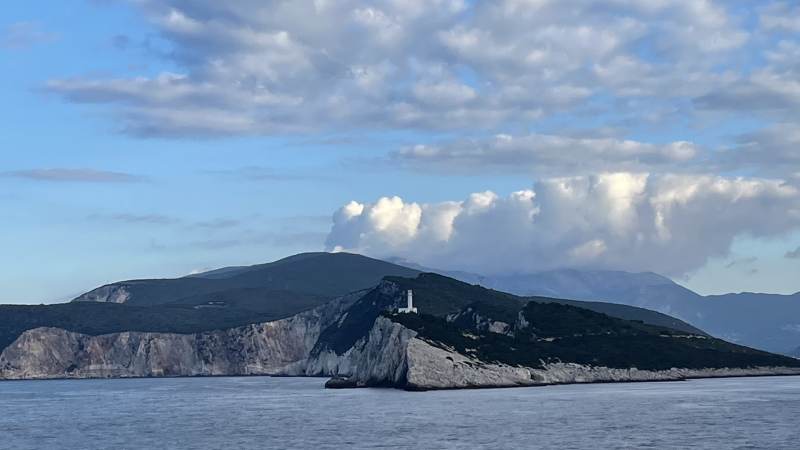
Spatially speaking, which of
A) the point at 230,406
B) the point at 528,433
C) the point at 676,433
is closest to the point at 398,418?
the point at 528,433

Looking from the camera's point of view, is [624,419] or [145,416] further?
[145,416]

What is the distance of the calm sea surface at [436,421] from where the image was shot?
104 meters

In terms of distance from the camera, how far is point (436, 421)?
411 feet

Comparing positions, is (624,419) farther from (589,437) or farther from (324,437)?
(324,437)

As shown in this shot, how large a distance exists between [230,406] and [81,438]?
52.7 metres

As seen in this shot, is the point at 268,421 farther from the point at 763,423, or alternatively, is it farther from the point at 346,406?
the point at 763,423

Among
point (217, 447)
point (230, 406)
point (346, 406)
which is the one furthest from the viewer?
point (230, 406)

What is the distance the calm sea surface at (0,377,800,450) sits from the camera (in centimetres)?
10425

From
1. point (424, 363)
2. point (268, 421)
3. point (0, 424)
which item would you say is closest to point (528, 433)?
point (268, 421)

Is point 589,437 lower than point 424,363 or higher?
lower

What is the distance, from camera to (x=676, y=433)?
351 ft

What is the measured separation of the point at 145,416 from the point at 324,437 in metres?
47.6

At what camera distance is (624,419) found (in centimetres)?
12294

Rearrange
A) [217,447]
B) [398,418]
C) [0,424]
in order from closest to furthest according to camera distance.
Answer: [217,447], [398,418], [0,424]
